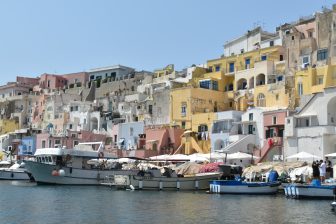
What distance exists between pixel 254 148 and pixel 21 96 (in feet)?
212

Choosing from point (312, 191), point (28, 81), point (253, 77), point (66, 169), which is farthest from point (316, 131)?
point (28, 81)

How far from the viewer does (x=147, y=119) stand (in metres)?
70.8

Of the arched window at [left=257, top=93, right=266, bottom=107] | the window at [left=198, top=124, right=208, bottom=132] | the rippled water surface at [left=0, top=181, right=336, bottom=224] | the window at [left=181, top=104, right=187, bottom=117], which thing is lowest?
the rippled water surface at [left=0, top=181, right=336, bottom=224]

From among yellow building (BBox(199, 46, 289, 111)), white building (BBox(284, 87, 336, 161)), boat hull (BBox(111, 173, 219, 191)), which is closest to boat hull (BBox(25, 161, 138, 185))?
boat hull (BBox(111, 173, 219, 191))

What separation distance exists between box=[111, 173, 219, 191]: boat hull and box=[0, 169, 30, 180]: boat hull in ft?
74.8

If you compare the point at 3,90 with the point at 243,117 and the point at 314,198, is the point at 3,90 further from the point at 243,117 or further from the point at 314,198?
the point at 314,198

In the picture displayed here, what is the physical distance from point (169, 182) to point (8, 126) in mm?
65824

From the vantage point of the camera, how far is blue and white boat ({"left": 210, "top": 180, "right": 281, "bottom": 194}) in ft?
118

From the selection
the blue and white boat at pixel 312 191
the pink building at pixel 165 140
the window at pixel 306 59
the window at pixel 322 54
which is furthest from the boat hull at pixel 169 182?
the window at pixel 306 59

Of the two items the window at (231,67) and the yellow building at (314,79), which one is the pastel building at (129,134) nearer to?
the window at (231,67)

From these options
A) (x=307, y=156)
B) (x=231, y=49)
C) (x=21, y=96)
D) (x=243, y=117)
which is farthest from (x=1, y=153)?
(x=307, y=156)

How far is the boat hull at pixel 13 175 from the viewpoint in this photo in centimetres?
6094

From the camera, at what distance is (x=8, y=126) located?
10006cm

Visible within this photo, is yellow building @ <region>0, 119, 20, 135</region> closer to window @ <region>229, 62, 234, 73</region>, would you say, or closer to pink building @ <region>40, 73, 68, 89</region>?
pink building @ <region>40, 73, 68, 89</region>
